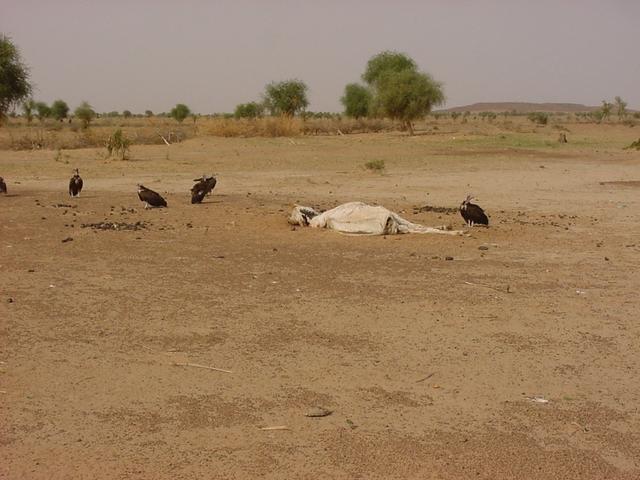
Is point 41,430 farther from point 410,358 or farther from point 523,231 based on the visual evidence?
point 523,231

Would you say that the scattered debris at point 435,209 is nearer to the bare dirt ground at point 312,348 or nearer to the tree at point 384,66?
the bare dirt ground at point 312,348

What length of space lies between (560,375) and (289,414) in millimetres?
2327

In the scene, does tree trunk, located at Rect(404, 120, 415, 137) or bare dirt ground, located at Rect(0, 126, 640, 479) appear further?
tree trunk, located at Rect(404, 120, 415, 137)

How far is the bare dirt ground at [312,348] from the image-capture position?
4879 millimetres

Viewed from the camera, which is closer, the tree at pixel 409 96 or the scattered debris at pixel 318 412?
the scattered debris at pixel 318 412

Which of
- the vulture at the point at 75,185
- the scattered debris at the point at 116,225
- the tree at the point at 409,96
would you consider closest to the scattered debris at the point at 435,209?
the scattered debris at the point at 116,225

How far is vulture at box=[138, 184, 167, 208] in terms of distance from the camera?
15867 millimetres

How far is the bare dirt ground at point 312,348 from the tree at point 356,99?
65406mm

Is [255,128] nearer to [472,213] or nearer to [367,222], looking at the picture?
[472,213]

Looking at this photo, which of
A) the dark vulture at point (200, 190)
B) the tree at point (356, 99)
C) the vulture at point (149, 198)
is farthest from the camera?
the tree at point (356, 99)

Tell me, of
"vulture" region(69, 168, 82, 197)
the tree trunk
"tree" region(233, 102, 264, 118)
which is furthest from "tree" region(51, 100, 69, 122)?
"vulture" region(69, 168, 82, 197)

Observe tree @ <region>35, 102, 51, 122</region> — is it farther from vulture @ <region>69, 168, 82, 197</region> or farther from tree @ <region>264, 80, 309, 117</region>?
vulture @ <region>69, 168, 82, 197</region>

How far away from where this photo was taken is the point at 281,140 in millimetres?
45906

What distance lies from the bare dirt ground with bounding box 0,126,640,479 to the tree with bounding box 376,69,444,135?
45.0 metres
